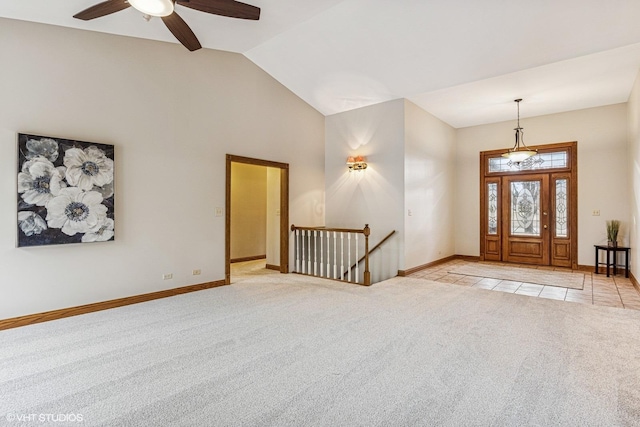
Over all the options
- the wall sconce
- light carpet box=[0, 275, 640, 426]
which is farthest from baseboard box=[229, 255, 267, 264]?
light carpet box=[0, 275, 640, 426]

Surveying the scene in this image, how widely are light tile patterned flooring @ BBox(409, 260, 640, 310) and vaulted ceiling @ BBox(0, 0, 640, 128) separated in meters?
3.24

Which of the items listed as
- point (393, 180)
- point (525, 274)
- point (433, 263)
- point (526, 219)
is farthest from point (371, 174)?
point (526, 219)

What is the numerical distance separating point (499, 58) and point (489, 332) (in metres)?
3.68

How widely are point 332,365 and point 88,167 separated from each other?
3.67 meters

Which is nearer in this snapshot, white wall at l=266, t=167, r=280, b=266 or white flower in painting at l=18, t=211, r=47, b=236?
white flower in painting at l=18, t=211, r=47, b=236

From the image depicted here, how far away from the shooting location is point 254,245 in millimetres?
8789

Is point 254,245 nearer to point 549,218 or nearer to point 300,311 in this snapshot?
point 300,311

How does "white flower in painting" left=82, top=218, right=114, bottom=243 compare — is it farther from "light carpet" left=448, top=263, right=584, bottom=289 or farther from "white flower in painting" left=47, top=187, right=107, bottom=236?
"light carpet" left=448, top=263, right=584, bottom=289

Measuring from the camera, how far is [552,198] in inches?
277

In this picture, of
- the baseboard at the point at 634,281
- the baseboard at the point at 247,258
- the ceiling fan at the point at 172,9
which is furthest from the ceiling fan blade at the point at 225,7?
the baseboard at the point at 634,281

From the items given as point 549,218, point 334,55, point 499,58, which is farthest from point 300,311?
point 549,218

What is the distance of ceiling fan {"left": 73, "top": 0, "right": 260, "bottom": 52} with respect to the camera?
8.52 feet

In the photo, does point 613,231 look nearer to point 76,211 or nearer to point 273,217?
point 273,217
